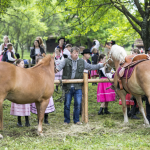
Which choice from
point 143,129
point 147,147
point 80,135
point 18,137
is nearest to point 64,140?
point 80,135

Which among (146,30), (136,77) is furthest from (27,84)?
(146,30)

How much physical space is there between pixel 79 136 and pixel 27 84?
5.23ft

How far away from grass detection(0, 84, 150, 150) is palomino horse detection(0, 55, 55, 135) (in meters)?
0.41

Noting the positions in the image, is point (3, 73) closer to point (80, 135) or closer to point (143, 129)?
point (80, 135)

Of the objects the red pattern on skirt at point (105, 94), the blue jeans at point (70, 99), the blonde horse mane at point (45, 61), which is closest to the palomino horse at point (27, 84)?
the blonde horse mane at point (45, 61)

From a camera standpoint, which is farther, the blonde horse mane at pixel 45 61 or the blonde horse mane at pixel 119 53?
the blonde horse mane at pixel 119 53

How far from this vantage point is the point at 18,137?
4680mm

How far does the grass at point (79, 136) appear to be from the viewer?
13.3ft

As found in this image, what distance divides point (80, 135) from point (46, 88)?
1.29 meters

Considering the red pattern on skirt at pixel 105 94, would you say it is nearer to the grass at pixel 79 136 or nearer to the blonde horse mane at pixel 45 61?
the grass at pixel 79 136

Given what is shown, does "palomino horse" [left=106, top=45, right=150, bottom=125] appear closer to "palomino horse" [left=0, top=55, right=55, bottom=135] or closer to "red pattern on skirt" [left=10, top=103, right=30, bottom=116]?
"palomino horse" [left=0, top=55, right=55, bottom=135]

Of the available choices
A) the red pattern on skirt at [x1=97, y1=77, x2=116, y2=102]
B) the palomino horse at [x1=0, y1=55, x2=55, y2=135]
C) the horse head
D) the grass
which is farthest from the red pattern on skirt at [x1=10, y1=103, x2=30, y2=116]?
the horse head

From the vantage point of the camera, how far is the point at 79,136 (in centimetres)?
480

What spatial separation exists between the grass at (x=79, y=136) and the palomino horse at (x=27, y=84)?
1.36ft
